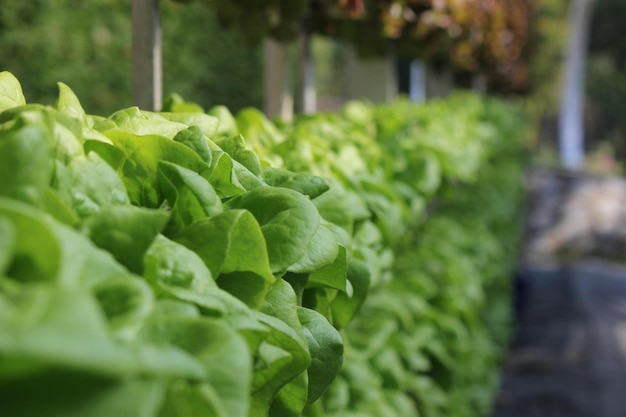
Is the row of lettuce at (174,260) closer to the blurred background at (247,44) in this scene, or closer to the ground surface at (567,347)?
the blurred background at (247,44)

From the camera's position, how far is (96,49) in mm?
8195

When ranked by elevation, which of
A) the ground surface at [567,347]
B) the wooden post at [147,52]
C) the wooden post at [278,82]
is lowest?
the ground surface at [567,347]

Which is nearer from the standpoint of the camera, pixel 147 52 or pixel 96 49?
pixel 147 52

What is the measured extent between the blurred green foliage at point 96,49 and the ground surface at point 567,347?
135 inches

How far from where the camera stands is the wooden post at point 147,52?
2.36 meters

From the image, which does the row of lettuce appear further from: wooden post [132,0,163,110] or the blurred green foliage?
the blurred green foliage

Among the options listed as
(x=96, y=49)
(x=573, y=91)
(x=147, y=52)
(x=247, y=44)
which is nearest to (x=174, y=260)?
(x=147, y=52)

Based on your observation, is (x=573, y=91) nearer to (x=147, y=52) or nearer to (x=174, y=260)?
(x=147, y=52)

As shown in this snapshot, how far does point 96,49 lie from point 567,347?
4978 millimetres

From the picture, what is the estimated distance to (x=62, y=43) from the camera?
7906 mm

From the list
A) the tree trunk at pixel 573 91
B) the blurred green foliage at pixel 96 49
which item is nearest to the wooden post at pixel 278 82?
the blurred green foliage at pixel 96 49

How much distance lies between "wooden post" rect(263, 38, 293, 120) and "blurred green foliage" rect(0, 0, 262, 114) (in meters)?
2.71

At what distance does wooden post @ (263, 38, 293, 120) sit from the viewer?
12.9ft

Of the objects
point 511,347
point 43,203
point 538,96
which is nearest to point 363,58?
point 511,347
